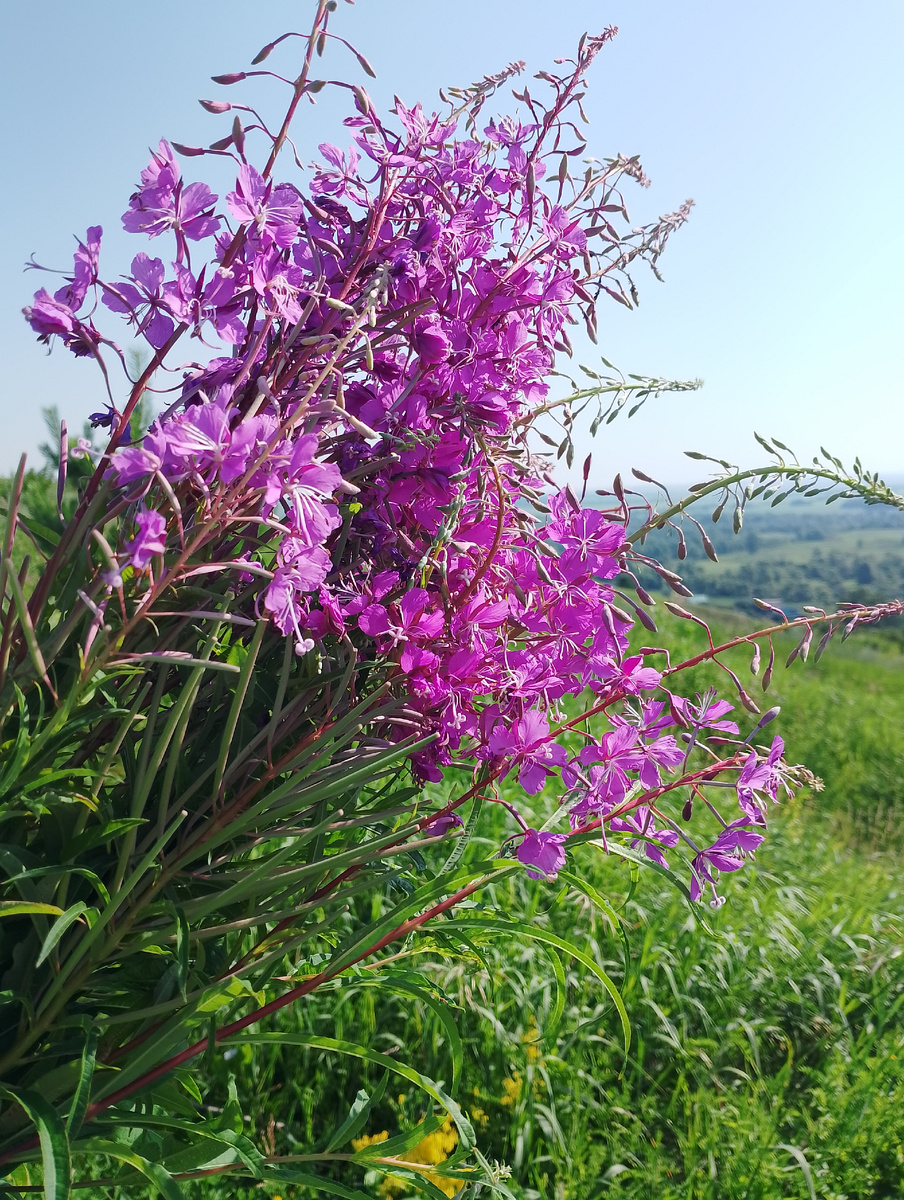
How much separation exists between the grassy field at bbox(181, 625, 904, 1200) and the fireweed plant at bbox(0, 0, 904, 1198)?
71 centimetres

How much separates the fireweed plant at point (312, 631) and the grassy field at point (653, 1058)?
0.71 m

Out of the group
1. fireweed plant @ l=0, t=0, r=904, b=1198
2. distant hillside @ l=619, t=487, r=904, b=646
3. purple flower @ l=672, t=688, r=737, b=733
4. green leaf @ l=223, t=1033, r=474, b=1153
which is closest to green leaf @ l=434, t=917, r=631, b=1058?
fireweed plant @ l=0, t=0, r=904, b=1198

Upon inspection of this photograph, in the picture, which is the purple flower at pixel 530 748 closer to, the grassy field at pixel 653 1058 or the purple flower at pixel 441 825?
the purple flower at pixel 441 825

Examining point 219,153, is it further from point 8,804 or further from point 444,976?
point 444,976

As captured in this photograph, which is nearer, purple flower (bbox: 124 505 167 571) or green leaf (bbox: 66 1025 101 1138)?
purple flower (bbox: 124 505 167 571)

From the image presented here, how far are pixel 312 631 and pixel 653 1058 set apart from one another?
221 cm

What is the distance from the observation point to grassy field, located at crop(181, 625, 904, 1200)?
6.48ft

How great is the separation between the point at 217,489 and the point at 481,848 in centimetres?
214

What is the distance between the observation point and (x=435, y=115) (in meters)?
0.86

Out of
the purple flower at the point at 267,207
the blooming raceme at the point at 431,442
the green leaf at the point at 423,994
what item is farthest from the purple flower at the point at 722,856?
the purple flower at the point at 267,207

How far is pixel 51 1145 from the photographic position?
0.69 meters

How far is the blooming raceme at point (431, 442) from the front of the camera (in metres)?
0.74

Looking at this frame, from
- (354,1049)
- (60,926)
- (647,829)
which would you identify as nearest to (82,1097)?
(60,926)

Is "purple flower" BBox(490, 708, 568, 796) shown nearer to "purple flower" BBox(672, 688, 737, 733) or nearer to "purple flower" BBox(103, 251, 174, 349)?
"purple flower" BBox(672, 688, 737, 733)
